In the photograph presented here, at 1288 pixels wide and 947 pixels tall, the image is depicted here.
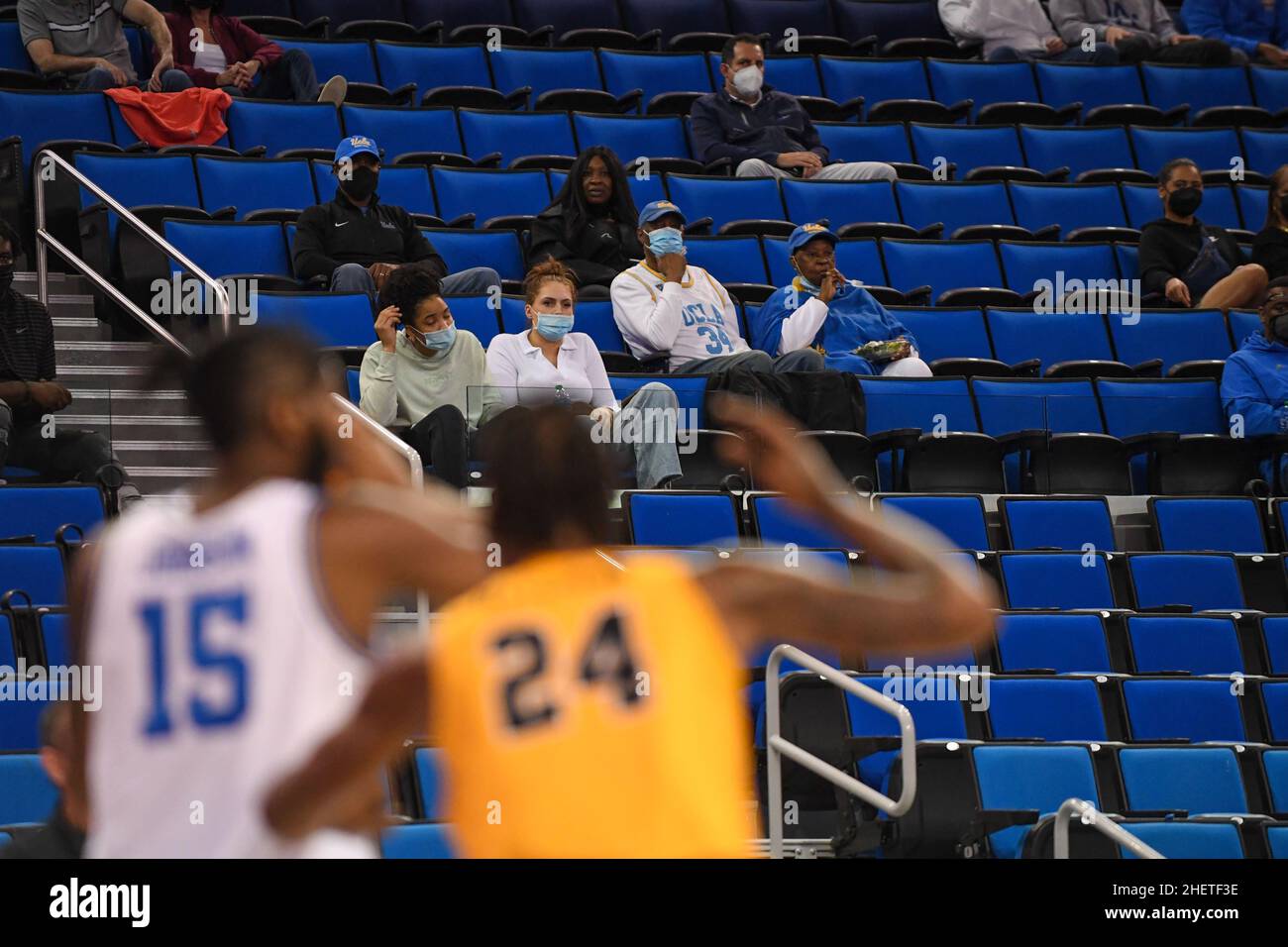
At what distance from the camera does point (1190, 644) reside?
5.73m

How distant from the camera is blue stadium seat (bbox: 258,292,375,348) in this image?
6.46m

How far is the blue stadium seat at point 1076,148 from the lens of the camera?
9.55 metres

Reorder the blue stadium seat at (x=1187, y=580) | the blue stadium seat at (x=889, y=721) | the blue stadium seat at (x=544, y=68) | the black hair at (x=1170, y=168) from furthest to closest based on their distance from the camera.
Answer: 1. the blue stadium seat at (x=544, y=68)
2. the black hair at (x=1170, y=168)
3. the blue stadium seat at (x=1187, y=580)
4. the blue stadium seat at (x=889, y=721)

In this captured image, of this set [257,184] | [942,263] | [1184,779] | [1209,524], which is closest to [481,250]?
[257,184]

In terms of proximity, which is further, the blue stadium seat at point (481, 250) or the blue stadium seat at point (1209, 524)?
the blue stadium seat at point (481, 250)

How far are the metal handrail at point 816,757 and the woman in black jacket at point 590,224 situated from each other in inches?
122

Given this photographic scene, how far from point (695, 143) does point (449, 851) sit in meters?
5.91

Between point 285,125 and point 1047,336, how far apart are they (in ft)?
11.0

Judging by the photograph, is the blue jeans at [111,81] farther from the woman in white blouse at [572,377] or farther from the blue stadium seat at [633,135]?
the woman in white blouse at [572,377]

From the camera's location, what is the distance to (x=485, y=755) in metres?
1.86

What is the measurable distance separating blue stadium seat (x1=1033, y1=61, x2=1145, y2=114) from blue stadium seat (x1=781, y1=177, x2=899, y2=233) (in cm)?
212

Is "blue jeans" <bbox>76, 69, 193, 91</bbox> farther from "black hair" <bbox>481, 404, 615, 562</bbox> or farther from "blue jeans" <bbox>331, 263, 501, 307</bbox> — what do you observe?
"black hair" <bbox>481, 404, 615, 562</bbox>

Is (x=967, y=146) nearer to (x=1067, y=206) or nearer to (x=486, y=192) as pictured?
(x=1067, y=206)

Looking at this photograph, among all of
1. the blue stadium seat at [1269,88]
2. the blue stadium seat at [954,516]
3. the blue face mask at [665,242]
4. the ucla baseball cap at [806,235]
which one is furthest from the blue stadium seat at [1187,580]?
the blue stadium seat at [1269,88]
